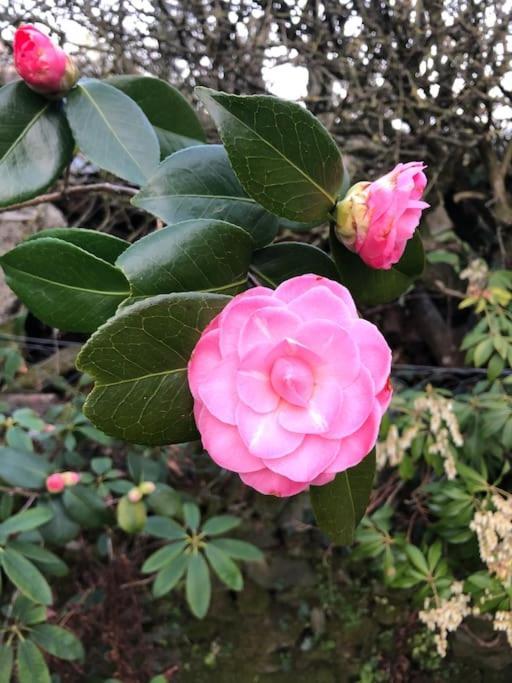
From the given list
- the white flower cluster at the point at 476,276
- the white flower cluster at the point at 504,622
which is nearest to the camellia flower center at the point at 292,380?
the white flower cluster at the point at 504,622

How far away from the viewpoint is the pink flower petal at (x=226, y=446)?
0.39 meters

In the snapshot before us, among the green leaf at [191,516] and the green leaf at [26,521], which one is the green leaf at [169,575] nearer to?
the green leaf at [191,516]

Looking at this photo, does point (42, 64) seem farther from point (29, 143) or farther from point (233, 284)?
point (233, 284)

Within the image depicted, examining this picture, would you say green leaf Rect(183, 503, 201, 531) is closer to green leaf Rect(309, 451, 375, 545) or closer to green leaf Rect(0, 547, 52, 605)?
green leaf Rect(0, 547, 52, 605)

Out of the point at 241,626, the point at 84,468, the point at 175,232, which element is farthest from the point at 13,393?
the point at 175,232

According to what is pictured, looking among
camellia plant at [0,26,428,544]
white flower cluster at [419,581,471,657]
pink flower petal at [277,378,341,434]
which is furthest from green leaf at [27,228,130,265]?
white flower cluster at [419,581,471,657]

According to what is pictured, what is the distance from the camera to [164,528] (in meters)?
1.52

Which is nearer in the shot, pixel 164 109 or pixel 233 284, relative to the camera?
pixel 233 284

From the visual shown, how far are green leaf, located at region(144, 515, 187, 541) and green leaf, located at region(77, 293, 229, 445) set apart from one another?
45.7 inches

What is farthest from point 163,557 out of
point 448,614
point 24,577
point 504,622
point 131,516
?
point 504,622

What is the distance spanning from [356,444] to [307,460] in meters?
0.04

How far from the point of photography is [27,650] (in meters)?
1.26

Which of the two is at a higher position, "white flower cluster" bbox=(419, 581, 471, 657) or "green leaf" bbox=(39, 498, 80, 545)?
"green leaf" bbox=(39, 498, 80, 545)

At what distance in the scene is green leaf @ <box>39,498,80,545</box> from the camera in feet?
4.66
